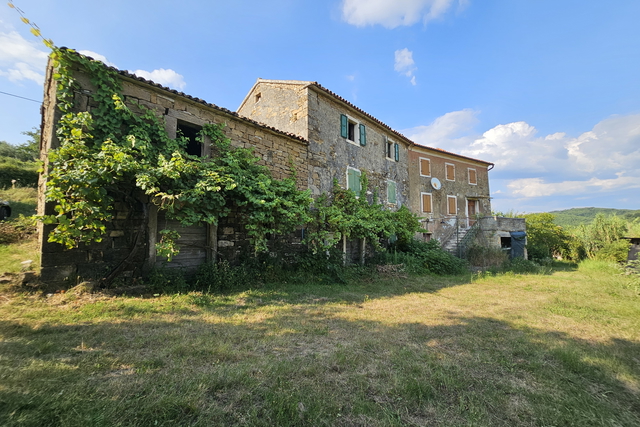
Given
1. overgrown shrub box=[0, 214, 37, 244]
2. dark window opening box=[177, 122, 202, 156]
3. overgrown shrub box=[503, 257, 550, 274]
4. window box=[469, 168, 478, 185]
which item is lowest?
overgrown shrub box=[503, 257, 550, 274]

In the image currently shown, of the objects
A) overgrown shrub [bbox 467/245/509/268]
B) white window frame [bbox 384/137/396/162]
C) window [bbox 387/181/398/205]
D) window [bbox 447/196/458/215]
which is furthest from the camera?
window [bbox 447/196/458/215]

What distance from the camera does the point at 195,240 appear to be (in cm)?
668

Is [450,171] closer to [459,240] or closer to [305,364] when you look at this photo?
[459,240]

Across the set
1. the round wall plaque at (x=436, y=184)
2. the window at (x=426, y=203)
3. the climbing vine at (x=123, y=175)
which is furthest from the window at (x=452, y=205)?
the climbing vine at (x=123, y=175)

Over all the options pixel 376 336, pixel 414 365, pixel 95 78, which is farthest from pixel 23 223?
pixel 414 365

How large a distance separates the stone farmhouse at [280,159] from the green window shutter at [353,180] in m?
0.04

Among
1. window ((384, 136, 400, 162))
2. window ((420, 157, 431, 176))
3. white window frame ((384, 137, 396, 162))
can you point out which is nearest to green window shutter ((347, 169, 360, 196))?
white window frame ((384, 137, 396, 162))

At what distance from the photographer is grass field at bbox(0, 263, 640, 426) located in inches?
77.7

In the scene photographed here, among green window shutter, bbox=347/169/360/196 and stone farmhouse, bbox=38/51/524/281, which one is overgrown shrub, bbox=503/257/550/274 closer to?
stone farmhouse, bbox=38/51/524/281

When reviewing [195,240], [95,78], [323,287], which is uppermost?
[95,78]

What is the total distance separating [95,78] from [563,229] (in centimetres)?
2392

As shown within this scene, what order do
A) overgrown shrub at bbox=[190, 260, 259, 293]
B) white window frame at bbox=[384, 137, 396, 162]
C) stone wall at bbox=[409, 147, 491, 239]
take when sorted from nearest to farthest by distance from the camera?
overgrown shrub at bbox=[190, 260, 259, 293], white window frame at bbox=[384, 137, 396, 162], stone wall at bbox=[409, 147, 491, 239]

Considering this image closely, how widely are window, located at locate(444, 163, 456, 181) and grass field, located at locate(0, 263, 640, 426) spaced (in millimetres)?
15499

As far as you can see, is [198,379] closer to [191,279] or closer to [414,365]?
[414,365]
